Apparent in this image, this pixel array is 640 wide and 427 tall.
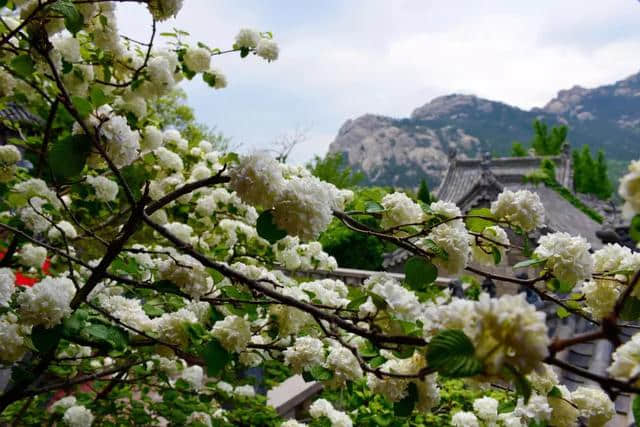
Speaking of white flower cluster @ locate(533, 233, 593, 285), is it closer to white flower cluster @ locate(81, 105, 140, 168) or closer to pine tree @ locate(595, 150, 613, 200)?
white flower cluster @ locate(81, 105, 140, 168)

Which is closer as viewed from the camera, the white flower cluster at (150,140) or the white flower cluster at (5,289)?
the white flower cluster at (5,289)

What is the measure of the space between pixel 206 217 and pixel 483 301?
281cm

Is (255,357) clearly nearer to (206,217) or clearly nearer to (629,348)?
(629,348)

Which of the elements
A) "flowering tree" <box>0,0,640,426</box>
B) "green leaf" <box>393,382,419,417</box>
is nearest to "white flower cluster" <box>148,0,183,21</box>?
"flowering tree" <box>0,0,640,426</box>

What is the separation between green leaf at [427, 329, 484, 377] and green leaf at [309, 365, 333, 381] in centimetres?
86

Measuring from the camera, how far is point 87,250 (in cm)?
404

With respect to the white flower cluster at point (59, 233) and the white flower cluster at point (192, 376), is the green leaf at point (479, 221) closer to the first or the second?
the white flower cluster at point (192, 376)

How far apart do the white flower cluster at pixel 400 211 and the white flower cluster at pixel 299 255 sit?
1.20 m

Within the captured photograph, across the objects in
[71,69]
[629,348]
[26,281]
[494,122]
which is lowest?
[629,348]

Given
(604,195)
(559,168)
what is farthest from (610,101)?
(559,168)

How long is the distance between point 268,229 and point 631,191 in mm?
743

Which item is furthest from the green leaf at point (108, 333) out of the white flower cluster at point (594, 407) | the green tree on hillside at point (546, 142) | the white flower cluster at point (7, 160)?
the green tree on hillside at point (546, 142)

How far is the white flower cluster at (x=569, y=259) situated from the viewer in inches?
50.8

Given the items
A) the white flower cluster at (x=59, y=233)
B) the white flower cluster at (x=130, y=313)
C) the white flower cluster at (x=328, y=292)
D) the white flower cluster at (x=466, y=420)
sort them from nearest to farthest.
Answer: the white flower cluster at (x=130, y=313) → the white flower cluster at (x=466, y=420) → the white flower cluster at (x=328, y=292) → the white flower cluster at (x=59, y=233)
